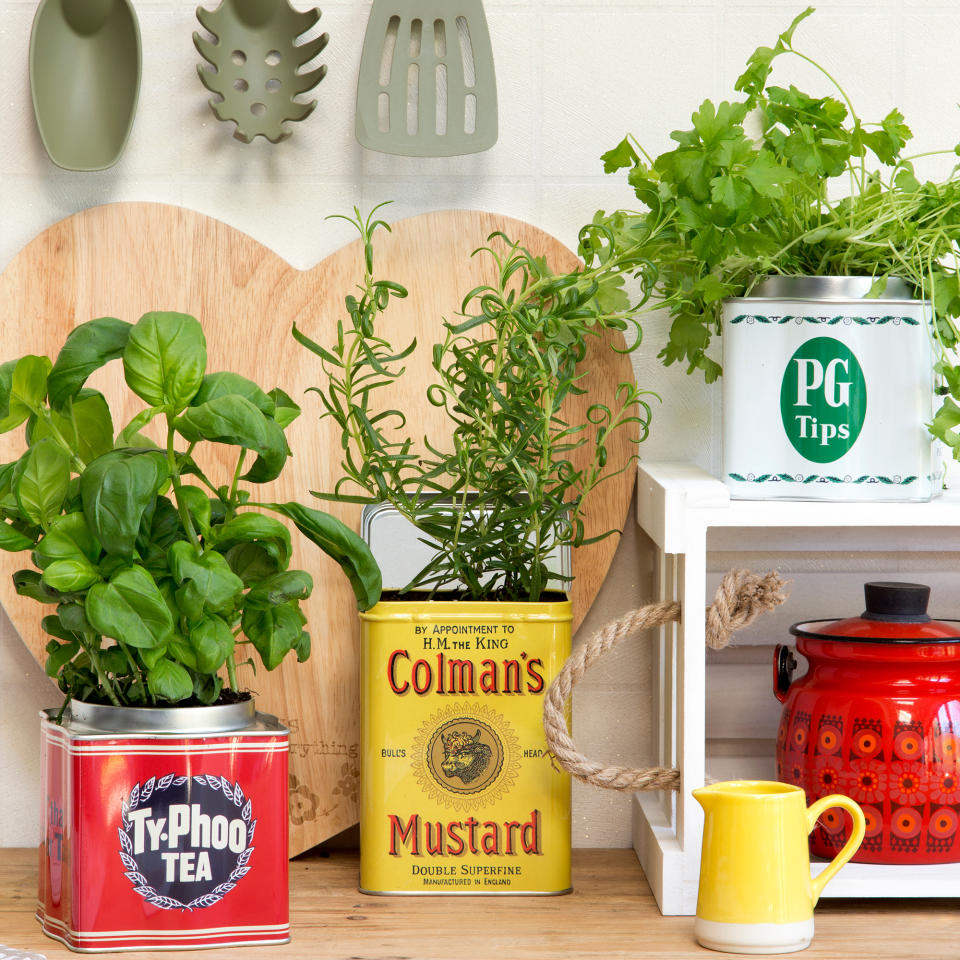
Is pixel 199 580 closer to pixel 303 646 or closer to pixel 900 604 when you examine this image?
pixel 303 646

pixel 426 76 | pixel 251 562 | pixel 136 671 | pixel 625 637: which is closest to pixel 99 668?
pixel 136 671

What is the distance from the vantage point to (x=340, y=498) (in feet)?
3.01

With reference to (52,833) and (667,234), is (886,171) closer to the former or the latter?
(667,234)

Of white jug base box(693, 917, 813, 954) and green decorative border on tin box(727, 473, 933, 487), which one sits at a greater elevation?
green decorative border on tin box(727, 473, 933, 487)

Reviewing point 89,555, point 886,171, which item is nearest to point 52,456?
point 89,555

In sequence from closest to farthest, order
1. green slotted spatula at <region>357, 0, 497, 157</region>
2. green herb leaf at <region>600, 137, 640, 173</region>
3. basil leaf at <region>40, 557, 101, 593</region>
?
basil leaf at <region>40, 557, 101, 593</region> → green herb leaf at <region>600, 137, 640, 173</region> → green slotted spatula at <region>357, 0, 497, 157</region>

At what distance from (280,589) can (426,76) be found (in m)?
0.53

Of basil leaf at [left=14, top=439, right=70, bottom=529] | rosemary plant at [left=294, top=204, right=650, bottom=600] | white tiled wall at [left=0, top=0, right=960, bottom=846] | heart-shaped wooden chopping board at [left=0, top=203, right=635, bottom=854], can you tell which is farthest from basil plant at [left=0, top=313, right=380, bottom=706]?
white tiled wall at [left=0, top=0, right=960, bottom=846]

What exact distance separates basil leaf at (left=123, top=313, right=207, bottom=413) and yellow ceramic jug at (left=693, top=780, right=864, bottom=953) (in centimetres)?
47

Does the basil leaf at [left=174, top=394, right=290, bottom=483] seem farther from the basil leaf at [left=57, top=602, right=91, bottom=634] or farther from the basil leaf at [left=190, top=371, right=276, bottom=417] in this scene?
the basil leaf at [left=57, top=602, right=91, bottom=634]

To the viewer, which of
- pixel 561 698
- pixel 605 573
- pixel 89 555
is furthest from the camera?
pixel 605 573

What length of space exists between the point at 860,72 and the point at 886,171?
10cm

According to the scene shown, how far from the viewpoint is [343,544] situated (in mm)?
816

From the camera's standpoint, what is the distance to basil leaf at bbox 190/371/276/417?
783 mm
